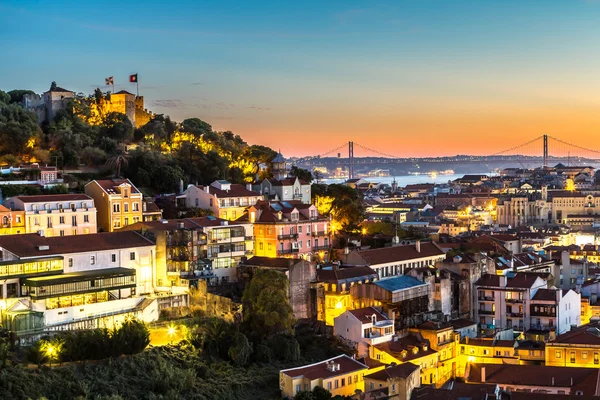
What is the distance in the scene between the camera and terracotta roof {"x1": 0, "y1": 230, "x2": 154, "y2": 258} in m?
26.8

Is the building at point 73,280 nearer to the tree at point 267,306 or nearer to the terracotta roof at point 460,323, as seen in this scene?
the tree at point 267,306

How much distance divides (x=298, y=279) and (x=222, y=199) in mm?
8573

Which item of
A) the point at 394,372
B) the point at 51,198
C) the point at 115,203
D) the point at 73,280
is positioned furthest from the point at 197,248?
the point at 394,372

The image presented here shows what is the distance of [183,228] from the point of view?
31.1 metres

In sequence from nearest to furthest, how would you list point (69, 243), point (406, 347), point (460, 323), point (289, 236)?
1. point (69, 243)
2. point (406, 347)
3. point (460, 323)
4. point (289, 236)

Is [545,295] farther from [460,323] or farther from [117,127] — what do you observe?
[117,127]

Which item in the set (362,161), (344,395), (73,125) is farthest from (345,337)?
(362,161)

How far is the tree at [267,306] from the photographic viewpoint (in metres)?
28.0

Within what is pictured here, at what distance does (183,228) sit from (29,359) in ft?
30.7

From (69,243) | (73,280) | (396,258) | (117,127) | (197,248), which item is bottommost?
(396,258)

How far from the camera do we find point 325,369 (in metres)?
25.9

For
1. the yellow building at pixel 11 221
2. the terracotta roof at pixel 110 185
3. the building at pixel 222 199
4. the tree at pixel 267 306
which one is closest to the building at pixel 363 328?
the tree at pixel 267 306

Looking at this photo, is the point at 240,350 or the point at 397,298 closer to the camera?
the point at 240,350

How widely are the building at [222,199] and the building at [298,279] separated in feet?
21.7
